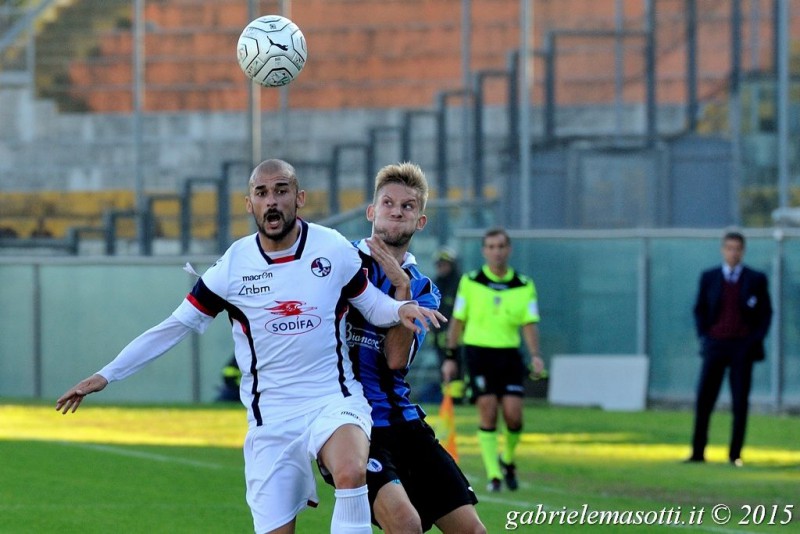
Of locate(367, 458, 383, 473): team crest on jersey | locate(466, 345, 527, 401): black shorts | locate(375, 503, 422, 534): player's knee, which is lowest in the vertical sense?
locate(466, 345, 527, 401): black shorts

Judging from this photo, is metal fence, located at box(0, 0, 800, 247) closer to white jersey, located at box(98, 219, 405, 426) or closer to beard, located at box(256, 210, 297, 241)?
white jersey, located at box(98, 219, 405, 426)

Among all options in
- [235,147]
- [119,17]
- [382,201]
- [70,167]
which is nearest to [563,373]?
[235,147]

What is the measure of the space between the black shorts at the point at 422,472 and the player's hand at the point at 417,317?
0.49m

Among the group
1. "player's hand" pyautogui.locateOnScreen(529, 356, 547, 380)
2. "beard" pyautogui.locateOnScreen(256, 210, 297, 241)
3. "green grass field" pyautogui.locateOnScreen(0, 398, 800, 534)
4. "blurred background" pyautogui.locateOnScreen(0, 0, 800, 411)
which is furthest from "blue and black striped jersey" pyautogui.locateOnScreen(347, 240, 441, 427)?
"blurred background" pyautogui.locateOnScreen(0, 0, 800, 411)

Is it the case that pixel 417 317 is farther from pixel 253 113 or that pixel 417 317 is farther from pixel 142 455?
A: pixel 253 113

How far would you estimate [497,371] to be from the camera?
12789 millimetres

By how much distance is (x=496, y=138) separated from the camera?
23234 mm

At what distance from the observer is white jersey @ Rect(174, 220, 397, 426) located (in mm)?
6562

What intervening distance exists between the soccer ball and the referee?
3.40 meters

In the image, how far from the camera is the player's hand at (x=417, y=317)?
649cm

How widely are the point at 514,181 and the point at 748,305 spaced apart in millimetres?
7832

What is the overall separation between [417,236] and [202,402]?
3.62 metres

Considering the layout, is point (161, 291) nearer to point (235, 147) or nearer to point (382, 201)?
point (235, 147)

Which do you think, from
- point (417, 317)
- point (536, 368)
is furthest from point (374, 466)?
point (536, 368)
